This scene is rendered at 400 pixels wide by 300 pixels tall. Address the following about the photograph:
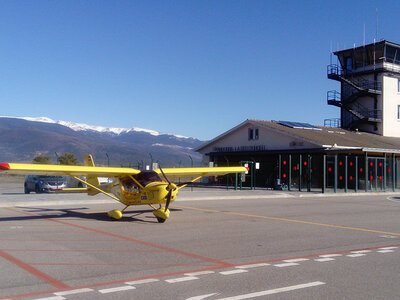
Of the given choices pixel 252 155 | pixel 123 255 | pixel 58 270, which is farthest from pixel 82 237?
pixel 252 155

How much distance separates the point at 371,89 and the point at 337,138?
9699 millimetres

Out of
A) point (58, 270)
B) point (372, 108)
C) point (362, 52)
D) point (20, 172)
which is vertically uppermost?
point (362, 52)

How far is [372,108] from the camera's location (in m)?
45.1

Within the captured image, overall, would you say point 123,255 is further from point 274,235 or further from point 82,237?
point 274,235

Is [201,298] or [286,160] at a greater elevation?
[286,160]

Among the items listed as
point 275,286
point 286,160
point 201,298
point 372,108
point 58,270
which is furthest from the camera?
point 372,108

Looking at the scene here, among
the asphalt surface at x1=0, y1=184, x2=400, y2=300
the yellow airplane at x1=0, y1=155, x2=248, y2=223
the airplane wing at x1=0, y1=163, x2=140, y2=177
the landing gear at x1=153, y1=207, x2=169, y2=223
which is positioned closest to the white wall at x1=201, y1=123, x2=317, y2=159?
the asphalt surface at x1=0, y1=184, x2=400, y2=300

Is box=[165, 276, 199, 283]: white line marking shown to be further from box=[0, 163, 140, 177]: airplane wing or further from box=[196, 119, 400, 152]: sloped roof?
box=[196, 119, 400, 152]: sloped roof

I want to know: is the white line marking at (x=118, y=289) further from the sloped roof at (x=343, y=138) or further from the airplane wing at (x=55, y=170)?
the sloped roof at (x=343, y=138)

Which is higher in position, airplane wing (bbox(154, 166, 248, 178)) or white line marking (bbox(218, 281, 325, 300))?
airplane wing (bbox(154, 166, 248, 178))

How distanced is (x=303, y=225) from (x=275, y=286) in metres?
7.43

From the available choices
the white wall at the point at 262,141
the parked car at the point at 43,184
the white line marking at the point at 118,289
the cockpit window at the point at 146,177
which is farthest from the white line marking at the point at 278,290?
the white wall at the point at 262,141

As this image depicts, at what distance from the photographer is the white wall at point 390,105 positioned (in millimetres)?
44469

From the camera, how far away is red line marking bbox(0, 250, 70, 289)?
648 centimetres
